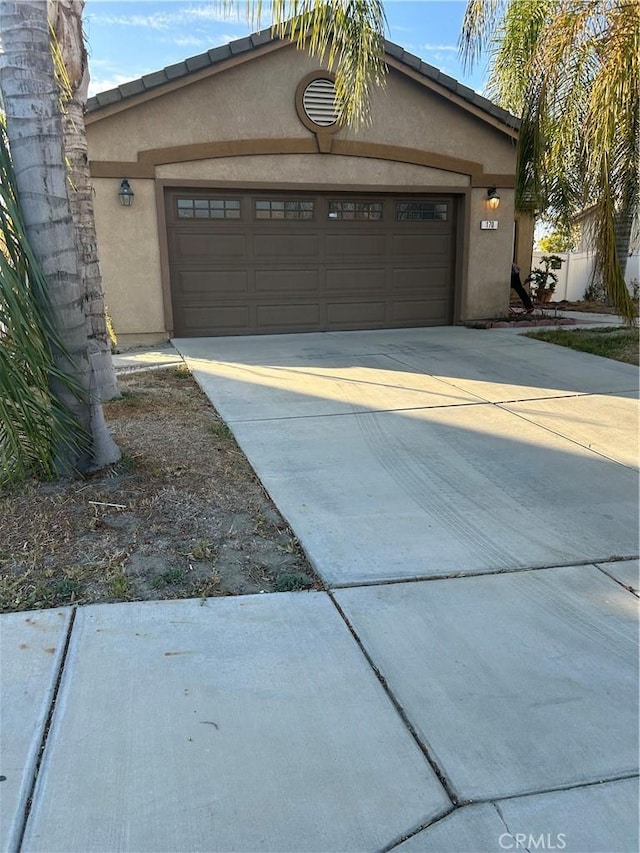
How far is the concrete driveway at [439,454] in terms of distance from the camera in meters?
3.55

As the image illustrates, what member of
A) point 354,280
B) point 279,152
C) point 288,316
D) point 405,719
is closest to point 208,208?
point 279,152

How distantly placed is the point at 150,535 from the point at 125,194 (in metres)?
7.84

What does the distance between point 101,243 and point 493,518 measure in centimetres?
839

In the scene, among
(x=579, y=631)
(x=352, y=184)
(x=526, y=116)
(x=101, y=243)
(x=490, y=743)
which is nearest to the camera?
(x=490, y=743)

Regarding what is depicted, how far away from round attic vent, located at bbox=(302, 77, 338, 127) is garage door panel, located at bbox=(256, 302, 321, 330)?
10.0 feet

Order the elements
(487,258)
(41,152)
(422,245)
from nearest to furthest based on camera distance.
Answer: (41,152)
(422,245)
(487,258)

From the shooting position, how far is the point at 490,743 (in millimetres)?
2146

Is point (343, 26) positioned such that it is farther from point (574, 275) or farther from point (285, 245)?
point (574, 275)

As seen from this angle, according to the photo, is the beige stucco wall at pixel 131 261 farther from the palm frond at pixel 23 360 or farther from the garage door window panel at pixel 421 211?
the palm frond at pixel 23 360

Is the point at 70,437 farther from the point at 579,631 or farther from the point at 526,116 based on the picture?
the point at 526,116

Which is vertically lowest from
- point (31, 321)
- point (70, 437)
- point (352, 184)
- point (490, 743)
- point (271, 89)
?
point (490, 743)

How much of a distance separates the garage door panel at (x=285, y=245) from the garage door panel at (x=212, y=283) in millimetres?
486

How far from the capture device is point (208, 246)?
10680mm

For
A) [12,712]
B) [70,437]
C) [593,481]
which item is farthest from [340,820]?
[593,481]
